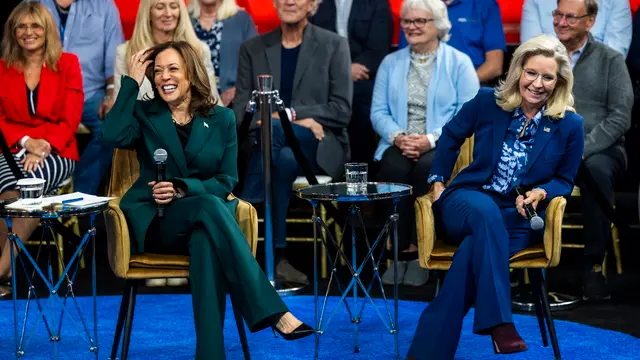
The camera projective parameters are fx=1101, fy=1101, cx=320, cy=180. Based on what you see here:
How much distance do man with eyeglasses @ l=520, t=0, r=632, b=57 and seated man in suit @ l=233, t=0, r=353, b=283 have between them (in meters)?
1.09

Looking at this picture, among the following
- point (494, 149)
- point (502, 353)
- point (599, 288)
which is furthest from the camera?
point (599, 288)

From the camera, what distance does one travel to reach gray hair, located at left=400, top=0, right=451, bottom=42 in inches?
236

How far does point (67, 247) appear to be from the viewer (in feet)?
21.3

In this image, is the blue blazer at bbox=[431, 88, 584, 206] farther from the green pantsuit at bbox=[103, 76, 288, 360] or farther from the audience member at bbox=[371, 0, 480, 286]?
the audience member at bbox=[371, 0, 480, 286]

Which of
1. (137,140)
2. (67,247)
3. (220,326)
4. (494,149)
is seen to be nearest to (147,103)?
(137,140)

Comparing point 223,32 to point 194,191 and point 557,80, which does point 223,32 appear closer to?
point 194,191

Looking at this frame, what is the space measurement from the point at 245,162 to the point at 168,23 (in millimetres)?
879

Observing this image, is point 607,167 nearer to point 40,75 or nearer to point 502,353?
point 502,353

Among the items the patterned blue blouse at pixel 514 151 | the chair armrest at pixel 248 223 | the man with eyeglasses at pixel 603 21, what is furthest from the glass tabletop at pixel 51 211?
the man with eyeglasses at pixel 603 21

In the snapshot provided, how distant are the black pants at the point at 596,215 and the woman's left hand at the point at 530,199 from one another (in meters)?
1.19

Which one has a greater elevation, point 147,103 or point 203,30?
point 203,30

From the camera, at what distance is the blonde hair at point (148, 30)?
6.10m

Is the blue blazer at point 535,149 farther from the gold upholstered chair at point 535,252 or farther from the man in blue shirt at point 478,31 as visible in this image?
the man in blue shirt at point 478,31

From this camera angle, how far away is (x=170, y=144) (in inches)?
176
